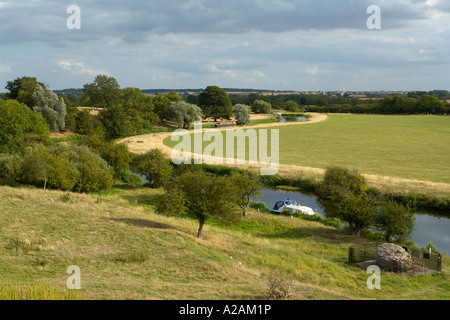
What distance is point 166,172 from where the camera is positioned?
148ft

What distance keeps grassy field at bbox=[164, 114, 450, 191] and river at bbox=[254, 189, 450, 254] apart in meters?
13.1

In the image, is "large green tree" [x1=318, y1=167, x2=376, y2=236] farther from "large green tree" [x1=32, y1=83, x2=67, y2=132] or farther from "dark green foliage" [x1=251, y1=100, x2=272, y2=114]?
"dark green foliage" [x1=251, y1=100, x2=272, y2=114]

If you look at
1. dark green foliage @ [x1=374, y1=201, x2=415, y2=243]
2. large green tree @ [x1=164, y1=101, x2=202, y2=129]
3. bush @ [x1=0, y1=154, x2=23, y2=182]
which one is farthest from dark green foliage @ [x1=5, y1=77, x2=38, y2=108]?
dark green foliage @ [x1=374, y1=201, x2=415, y2=243]

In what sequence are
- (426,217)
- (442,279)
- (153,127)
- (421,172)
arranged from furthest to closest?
(153,127) < (421,172) < (426,217) < (442,279)

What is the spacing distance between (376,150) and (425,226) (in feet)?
133

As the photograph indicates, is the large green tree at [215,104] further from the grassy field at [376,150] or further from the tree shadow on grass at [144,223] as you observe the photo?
the tree shadow on grass at [144,223]

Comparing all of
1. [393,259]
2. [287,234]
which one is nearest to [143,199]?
[287,234]

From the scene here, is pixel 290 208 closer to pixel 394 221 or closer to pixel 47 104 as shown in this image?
pixel 394 221

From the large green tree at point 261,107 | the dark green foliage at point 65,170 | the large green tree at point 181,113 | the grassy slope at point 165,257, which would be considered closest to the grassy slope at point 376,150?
the large green tree at point 181,113

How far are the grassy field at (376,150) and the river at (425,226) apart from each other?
1312 centimetres

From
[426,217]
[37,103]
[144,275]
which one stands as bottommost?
[426,217]
